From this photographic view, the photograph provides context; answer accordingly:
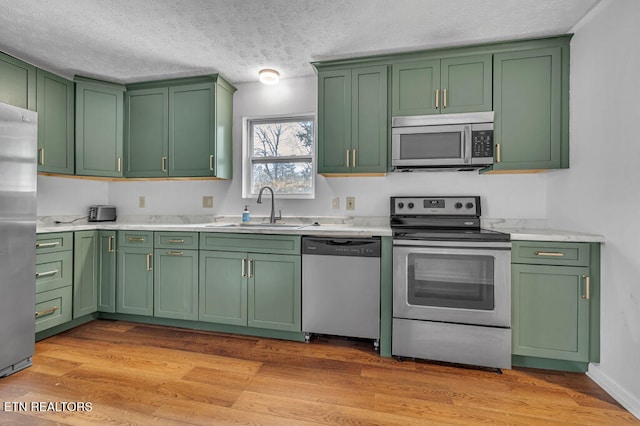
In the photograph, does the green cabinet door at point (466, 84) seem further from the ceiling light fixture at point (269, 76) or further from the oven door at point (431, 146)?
the ceiling light fixture at point (269, 76)

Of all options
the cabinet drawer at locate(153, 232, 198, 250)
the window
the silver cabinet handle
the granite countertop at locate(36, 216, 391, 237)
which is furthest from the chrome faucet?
the silver cabinet handle

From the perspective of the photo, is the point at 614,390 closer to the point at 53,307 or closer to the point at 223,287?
the point at 223,287

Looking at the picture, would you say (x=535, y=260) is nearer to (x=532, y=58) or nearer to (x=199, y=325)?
(x=532, y=58)

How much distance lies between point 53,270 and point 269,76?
2456 mm

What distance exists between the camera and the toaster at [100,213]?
334cm

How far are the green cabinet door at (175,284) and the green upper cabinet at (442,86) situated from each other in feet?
7.11

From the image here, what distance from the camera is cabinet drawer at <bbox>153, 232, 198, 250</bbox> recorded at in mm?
2691

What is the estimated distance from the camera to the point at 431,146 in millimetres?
2492

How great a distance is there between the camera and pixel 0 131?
1.84 metres

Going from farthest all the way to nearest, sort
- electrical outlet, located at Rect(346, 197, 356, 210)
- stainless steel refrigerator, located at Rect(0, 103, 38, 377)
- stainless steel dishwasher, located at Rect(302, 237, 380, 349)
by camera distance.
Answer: electrical outlet, located at Rect(346, 197, 356, 210) → stainless steel dishwasher, located at Rect(302, 237, 380, 349) → stainless steel refrigerator, located at Rect(0, 103, 38, 377)

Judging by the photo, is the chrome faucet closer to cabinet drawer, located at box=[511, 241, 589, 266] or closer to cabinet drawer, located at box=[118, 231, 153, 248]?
cabinet drawer, located at box=[118, 231, 153, 248]

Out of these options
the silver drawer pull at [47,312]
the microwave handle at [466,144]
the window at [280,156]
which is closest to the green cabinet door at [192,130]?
the window at [280,156]

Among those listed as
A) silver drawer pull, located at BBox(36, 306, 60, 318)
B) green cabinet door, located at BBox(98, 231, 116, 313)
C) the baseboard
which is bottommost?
the baseboard

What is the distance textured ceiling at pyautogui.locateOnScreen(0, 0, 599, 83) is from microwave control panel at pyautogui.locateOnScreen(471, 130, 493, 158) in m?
0.69
